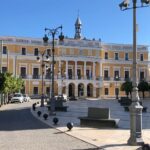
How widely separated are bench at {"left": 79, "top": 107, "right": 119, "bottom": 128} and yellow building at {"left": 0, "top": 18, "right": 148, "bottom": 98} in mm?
67062

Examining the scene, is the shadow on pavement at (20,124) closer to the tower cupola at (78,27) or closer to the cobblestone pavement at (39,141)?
the cobblestone pavement at (39,141)

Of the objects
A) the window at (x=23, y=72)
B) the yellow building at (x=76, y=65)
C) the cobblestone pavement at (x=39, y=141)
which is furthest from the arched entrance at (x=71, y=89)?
the cobblestone pavement at (x=39, y=141)

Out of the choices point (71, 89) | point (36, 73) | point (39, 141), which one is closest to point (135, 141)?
point (39, 141)

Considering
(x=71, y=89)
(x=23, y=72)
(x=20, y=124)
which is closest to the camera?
(x=20, y=124)

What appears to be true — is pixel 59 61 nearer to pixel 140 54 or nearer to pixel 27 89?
pixel 27 89

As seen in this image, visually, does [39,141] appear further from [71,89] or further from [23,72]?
A: [71,89]

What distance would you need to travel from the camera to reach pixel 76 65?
10225 centimetres

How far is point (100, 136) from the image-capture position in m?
18.6

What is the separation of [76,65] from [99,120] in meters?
79.3

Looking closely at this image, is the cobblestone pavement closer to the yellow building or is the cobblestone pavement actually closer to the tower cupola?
the yellow building

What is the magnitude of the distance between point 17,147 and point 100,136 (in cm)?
473

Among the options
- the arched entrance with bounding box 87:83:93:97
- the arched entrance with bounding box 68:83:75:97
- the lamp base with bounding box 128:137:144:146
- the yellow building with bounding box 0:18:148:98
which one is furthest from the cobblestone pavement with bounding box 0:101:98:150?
the arched entrance with bounding box 87:83:93:97

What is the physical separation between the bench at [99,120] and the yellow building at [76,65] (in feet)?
220

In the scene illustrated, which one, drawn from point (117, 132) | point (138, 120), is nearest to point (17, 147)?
point (138, 120)
